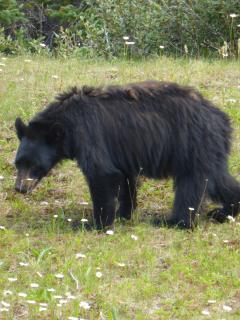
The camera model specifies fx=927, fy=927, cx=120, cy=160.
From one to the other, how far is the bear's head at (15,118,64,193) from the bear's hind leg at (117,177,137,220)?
77 cm

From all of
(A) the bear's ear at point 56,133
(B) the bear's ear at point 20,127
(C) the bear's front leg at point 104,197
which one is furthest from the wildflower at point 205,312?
(B) the bear's ear at point 20,127

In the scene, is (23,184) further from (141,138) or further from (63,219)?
(141,138)

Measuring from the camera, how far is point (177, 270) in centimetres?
748

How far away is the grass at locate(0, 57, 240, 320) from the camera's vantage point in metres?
6.84

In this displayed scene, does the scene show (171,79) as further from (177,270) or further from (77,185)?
(177,270)

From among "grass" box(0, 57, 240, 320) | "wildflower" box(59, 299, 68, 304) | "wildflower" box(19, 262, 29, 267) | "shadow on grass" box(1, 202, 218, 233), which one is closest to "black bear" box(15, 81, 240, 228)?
"shadow on grass" box(1, 202, 218, 233)

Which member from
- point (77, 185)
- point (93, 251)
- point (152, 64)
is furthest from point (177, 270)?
point (152, 64)

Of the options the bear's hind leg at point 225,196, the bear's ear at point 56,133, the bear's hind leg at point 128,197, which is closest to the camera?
the bear's ear at point 56,133

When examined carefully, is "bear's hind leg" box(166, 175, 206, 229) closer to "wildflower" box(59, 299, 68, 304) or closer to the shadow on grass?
the shadow on grass

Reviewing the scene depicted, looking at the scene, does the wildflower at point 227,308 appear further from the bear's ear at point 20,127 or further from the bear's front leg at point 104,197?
the bear's ear at point 20,127

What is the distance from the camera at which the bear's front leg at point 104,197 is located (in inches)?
329

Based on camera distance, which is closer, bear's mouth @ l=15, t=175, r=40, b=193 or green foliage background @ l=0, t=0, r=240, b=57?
bear's mouth @ l=15, t=175, r=40, b=193

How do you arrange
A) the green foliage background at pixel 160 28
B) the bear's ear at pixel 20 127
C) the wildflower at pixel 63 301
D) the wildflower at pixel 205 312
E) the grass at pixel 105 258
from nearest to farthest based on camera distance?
the wildflower at pixel 63 301
the wildflower at pixel 205 312
the grass at pixel 105 258
the bear's ear at pixel 20 127
the green foliage background at pixel 160 28

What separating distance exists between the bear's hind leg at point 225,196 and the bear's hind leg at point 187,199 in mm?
132
